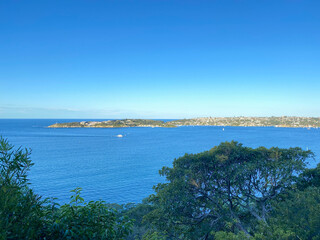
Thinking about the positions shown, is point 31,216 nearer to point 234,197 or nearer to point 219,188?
point 219,188

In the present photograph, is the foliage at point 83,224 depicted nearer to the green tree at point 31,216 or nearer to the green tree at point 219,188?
the green tree at point 31,216

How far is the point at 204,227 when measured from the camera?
1320cm

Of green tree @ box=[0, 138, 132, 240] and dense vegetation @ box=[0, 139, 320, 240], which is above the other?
green tree @ box=[0, 138, 132, 240]

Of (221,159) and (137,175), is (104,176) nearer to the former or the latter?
(137,175)

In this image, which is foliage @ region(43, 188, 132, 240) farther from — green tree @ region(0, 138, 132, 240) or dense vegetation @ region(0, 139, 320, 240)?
→ dense vegetation @ region(0, 139, 320, 240)

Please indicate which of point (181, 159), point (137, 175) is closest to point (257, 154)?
point (181, 159)

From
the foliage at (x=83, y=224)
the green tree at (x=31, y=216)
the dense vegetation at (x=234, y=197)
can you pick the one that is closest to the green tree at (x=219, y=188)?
the dense vegetation at (x=234, y=197)

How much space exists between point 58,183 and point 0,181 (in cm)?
4051

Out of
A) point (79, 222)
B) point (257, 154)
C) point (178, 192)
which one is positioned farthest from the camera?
point (257, 154)

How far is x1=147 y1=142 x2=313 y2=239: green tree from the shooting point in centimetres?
1331

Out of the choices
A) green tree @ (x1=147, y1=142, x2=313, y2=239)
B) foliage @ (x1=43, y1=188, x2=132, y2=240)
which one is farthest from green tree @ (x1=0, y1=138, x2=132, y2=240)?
green tree @ (x1=147, y1=142, x2=313, y2=239)

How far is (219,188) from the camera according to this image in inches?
595

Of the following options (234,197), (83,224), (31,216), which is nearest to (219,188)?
(234,197)

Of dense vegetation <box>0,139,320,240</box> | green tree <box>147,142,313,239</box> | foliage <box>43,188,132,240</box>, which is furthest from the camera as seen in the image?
green tree <box>147,142,313,239</box>
